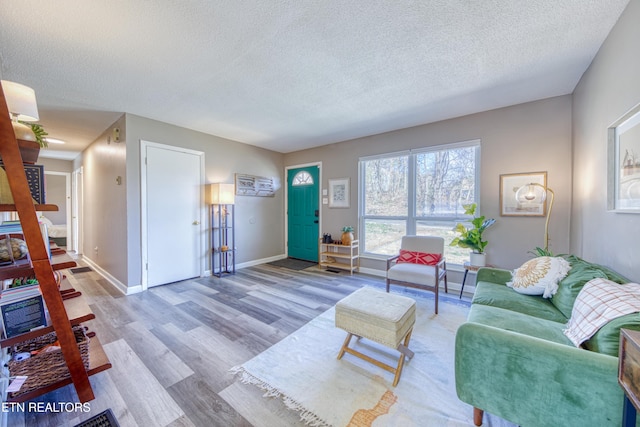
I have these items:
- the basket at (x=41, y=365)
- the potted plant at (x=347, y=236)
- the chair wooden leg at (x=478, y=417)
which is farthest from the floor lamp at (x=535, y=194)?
the basket at (x=41, y=365)

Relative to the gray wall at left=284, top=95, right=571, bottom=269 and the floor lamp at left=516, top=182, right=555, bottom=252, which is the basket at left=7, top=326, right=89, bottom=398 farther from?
the floor lamp at left=516, top=182, right=555, bottom=252

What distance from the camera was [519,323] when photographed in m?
1.57

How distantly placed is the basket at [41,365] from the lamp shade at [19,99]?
1.44 m

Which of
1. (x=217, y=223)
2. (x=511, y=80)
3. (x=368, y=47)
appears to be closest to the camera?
(x=368, y=47)

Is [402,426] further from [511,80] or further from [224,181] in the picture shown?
[224,181]

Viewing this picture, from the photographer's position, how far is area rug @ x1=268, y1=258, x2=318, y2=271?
15.7 ft

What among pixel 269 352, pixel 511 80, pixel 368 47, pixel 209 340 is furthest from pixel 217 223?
pixel 511 80

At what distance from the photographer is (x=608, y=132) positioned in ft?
6.01

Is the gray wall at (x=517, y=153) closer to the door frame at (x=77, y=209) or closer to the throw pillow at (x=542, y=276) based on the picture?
the throw pillow at (x=542, y=276)

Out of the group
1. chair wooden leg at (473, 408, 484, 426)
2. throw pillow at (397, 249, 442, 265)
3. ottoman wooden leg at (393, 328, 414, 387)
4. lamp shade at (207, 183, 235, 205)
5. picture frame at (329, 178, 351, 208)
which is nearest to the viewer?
chair wooden leg at (473, 408, 484, 426)

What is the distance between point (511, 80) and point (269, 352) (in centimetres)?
349

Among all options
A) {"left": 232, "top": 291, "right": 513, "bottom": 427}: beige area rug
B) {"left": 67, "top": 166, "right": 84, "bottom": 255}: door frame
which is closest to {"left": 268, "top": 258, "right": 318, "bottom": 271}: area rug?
{"left": 232, "top": 291, "right": 513, "bottom": 427}: beige area rug

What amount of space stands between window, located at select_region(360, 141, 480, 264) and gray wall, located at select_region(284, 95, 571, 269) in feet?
0.50

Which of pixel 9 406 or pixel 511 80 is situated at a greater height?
pixel 511 80
